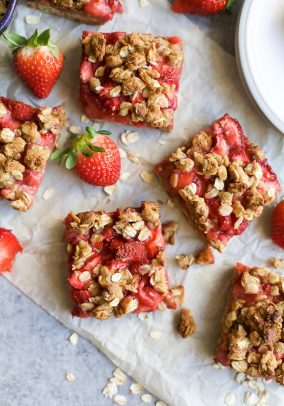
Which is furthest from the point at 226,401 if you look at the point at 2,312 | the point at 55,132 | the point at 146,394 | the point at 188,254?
the point at 55,132

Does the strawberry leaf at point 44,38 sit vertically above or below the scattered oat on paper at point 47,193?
above

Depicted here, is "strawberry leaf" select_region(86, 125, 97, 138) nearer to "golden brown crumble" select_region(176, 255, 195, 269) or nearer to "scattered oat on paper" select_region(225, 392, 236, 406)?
"golden brown crumble" select_region(176, 255, 195, 269)

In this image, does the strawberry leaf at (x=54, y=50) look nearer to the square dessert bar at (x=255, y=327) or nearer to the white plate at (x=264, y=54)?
the white plate at (x=264, y=54)

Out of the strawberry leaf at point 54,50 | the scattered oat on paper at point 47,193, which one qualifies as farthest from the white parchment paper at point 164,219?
the strawberry leaf at point 54,50

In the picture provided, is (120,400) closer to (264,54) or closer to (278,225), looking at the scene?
(278,225)

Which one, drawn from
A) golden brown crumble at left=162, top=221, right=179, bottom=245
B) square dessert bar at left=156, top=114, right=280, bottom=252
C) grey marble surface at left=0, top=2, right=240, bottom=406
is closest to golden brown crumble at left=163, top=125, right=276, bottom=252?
square dessert bar at left=156, top=114, right=280, bottom=252

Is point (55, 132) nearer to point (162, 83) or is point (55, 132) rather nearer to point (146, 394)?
point (162, 83)
